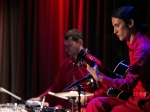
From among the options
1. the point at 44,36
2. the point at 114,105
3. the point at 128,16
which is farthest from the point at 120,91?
the point at 44,36

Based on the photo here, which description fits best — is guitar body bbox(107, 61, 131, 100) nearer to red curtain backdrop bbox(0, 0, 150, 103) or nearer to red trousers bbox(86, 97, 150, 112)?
red trousers bbox(86, 97, 150, 112)

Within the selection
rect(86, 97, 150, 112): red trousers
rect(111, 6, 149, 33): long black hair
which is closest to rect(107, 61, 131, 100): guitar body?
rect(86, 97, 150, 112): red trousers

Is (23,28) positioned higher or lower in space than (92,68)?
higher

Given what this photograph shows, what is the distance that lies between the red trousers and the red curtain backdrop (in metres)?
0.79

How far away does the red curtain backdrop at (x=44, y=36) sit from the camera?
287cm

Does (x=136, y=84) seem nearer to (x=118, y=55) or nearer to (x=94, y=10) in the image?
(x=118, y=55)

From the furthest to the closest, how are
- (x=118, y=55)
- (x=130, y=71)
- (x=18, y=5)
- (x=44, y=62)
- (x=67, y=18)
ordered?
(x=18, y=5) < (x=44, y=62) < (x=67, y=18) < (x=118, y=55) < (x=130, y=71)

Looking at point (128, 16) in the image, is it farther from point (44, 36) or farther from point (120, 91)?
point (44, 36)

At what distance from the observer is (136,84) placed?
75.3 inches

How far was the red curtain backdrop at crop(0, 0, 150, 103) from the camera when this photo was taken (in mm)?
2865

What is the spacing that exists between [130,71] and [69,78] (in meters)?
1.14

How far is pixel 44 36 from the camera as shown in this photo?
348cm

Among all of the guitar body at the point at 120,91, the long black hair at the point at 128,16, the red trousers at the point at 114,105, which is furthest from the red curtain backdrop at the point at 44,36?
the red trousers at the point at 114,105

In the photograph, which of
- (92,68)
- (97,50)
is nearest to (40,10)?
(97,50)
